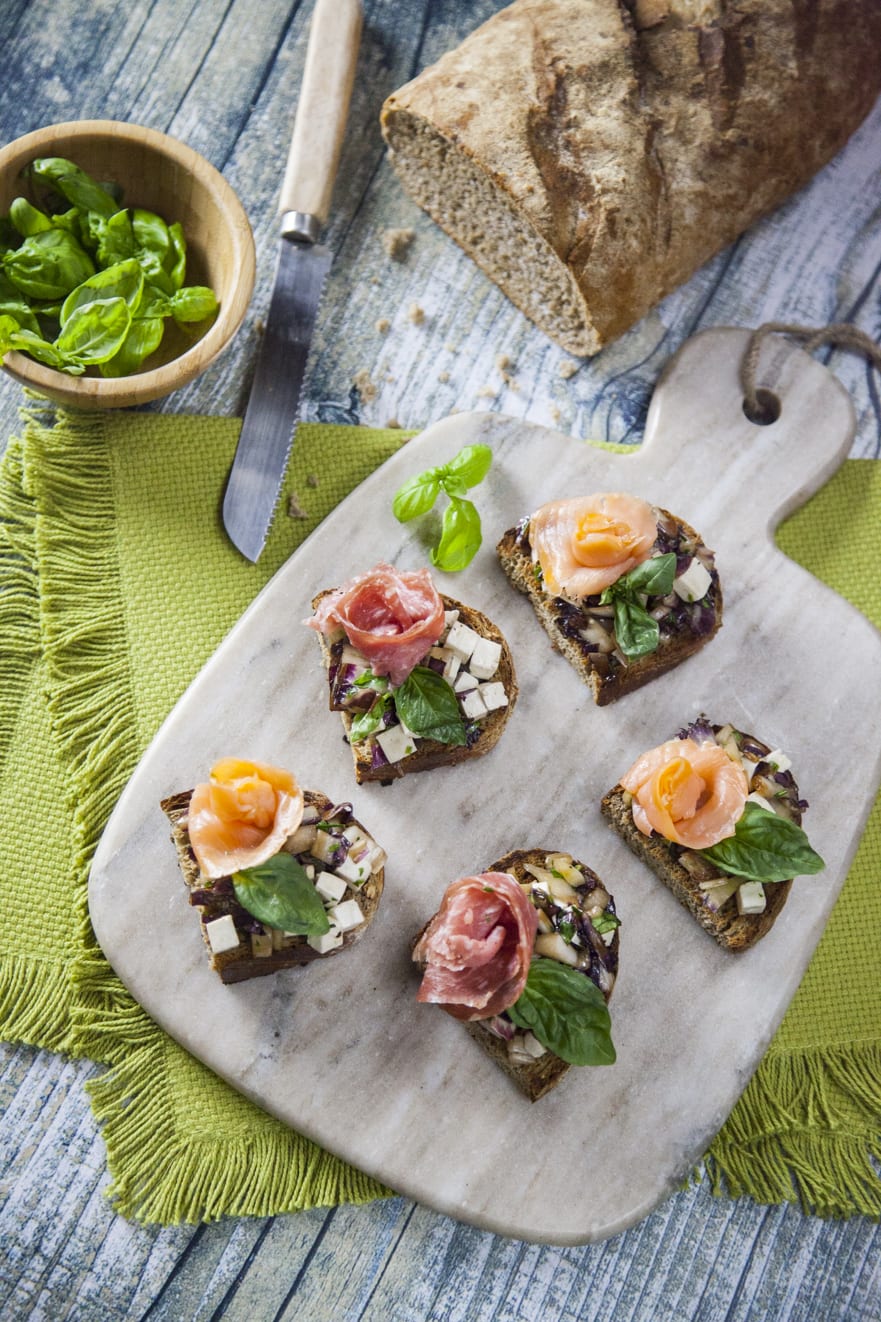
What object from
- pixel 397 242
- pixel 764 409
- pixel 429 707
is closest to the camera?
pixel 429 707

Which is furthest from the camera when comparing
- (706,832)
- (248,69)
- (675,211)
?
(248,69)

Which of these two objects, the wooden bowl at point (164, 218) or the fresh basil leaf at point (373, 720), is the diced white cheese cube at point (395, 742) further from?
the wooden bowl at point (164, 218)

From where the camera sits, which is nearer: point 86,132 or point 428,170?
point 86,132

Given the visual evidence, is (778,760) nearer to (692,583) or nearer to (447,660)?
(692,583)

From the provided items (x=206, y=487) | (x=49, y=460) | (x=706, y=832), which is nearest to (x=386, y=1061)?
(x=706, y=832)

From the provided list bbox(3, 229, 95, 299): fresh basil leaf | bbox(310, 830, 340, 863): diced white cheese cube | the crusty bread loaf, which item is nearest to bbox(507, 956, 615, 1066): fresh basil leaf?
bbox(310, 830, 340, 863): diced white cheese cube

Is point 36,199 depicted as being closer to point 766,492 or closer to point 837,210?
point 766,492

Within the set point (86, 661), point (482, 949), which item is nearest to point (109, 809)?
point (86, 661)
